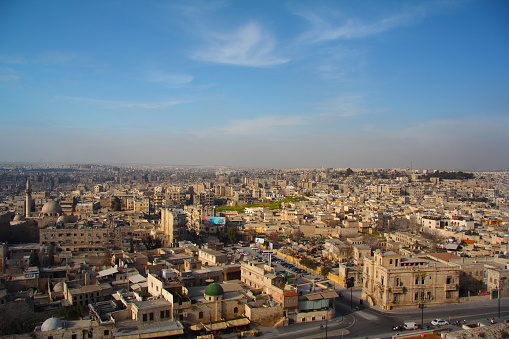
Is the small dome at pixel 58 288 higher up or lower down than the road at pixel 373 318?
higher up

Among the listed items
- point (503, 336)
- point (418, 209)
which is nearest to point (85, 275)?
point (503, 336)

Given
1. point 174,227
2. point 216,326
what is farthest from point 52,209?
point 216,326

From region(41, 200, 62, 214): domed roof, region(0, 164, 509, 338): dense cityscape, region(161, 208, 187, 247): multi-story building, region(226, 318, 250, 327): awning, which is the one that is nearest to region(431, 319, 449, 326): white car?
region(0, 164, 509, 338): dense cityscape

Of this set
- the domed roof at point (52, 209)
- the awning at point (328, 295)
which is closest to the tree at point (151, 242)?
the domed roof at point (52, 209)

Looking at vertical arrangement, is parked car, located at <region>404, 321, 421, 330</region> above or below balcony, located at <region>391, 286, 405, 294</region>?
below

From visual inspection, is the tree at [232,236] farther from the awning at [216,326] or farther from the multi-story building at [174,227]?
the awning at [216,326]

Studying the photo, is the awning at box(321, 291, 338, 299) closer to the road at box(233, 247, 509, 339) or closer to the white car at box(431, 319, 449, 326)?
the road at box(233, 247, 509, 339)

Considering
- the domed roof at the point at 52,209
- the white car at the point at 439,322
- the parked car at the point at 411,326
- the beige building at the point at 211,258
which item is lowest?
the parked car at the point at 411,326

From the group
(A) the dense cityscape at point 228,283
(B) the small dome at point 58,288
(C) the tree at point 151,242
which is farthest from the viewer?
(C) the tree at point 151,242

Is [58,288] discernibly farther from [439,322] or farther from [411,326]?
[439,322]
